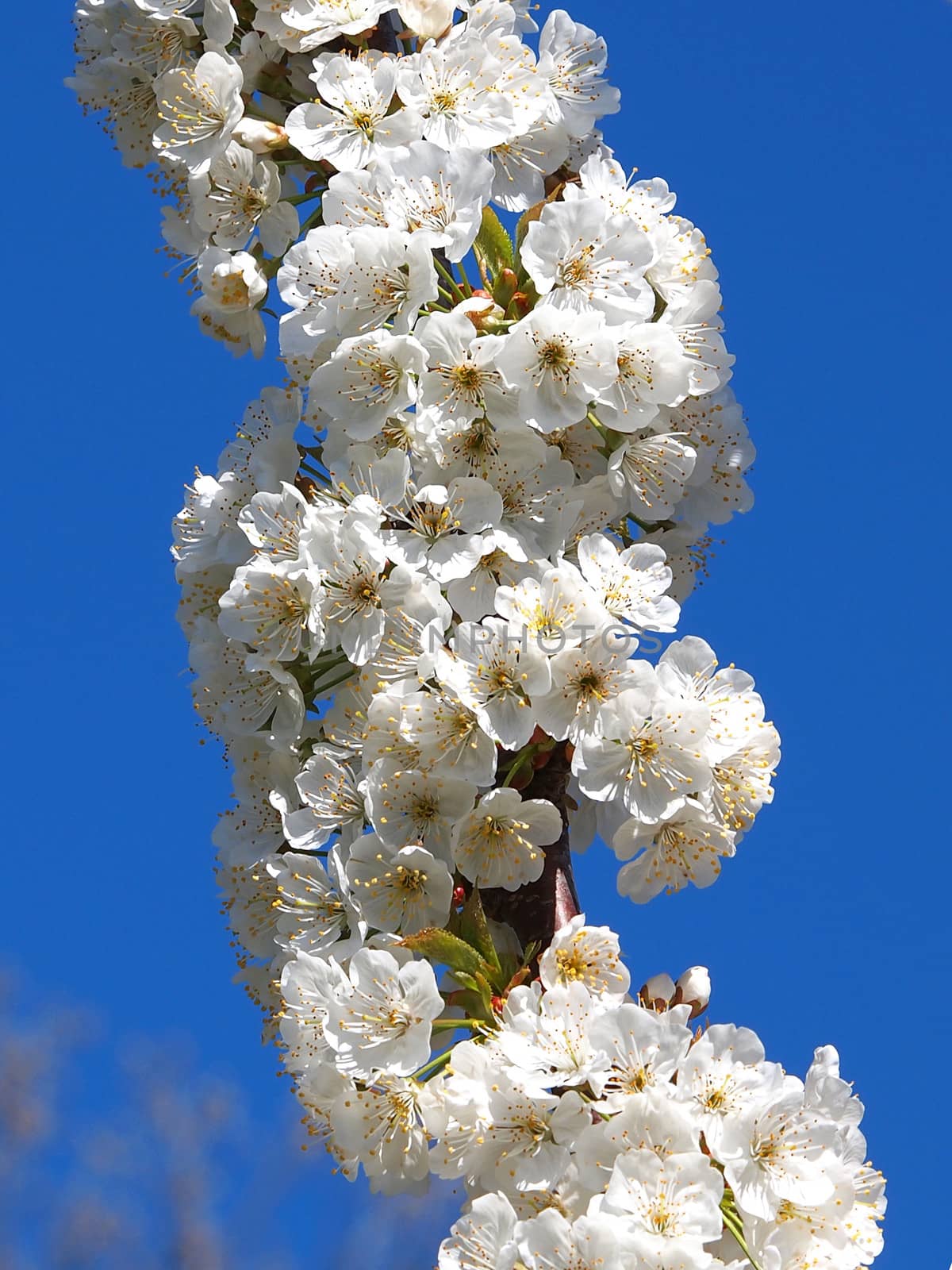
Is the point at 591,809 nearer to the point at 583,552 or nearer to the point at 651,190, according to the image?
the point at 583,552

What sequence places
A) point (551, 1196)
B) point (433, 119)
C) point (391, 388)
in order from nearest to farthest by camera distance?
point (551, 1196)
point (391, 388)
point (433, 119)

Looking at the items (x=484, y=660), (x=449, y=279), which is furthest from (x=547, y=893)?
(x=449, y=279)

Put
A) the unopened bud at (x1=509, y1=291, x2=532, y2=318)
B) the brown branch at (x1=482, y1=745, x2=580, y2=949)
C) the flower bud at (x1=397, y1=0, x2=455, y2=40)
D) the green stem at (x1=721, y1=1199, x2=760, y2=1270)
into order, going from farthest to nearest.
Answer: the flower bud at (x1=397, y1=0, x2=455, y2=40), the unopened bud at (x1=509, y1=291, x2=532, y2=318), the brown branch at (x1=482, y1=745, x2=580, y2=949), the green stem at (x1=721, y1=1199, x2=760, y2=1270)

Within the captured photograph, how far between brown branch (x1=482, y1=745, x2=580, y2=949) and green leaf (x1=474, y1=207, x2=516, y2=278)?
1.02 m

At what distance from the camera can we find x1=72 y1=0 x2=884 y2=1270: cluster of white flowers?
2996 mm

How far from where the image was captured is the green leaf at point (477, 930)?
3242mm

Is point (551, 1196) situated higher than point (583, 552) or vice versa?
point (583, 552)

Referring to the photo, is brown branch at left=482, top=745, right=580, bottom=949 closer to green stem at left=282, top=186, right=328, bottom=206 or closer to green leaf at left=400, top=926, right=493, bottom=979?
green leaf at left=400, top=926, right=493, bottom=979

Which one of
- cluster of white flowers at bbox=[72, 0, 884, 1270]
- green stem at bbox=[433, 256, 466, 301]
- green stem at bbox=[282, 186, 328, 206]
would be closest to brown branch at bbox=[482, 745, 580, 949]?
cluster of white flowers at bbox=[72, 0, 884, 1270]

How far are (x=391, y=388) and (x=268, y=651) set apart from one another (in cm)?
60

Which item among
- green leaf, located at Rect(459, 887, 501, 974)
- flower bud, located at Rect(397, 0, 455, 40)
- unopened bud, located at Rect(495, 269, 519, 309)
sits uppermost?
flower bud, located at Rect(397, 0, 455, 40)

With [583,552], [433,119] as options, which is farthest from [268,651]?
[433,119]

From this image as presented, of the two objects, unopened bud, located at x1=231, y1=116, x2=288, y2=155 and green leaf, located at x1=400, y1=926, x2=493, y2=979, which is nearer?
green leaf, located at x1=400, y1=926, x2=493, y2=979

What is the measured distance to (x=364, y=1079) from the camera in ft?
10.3
